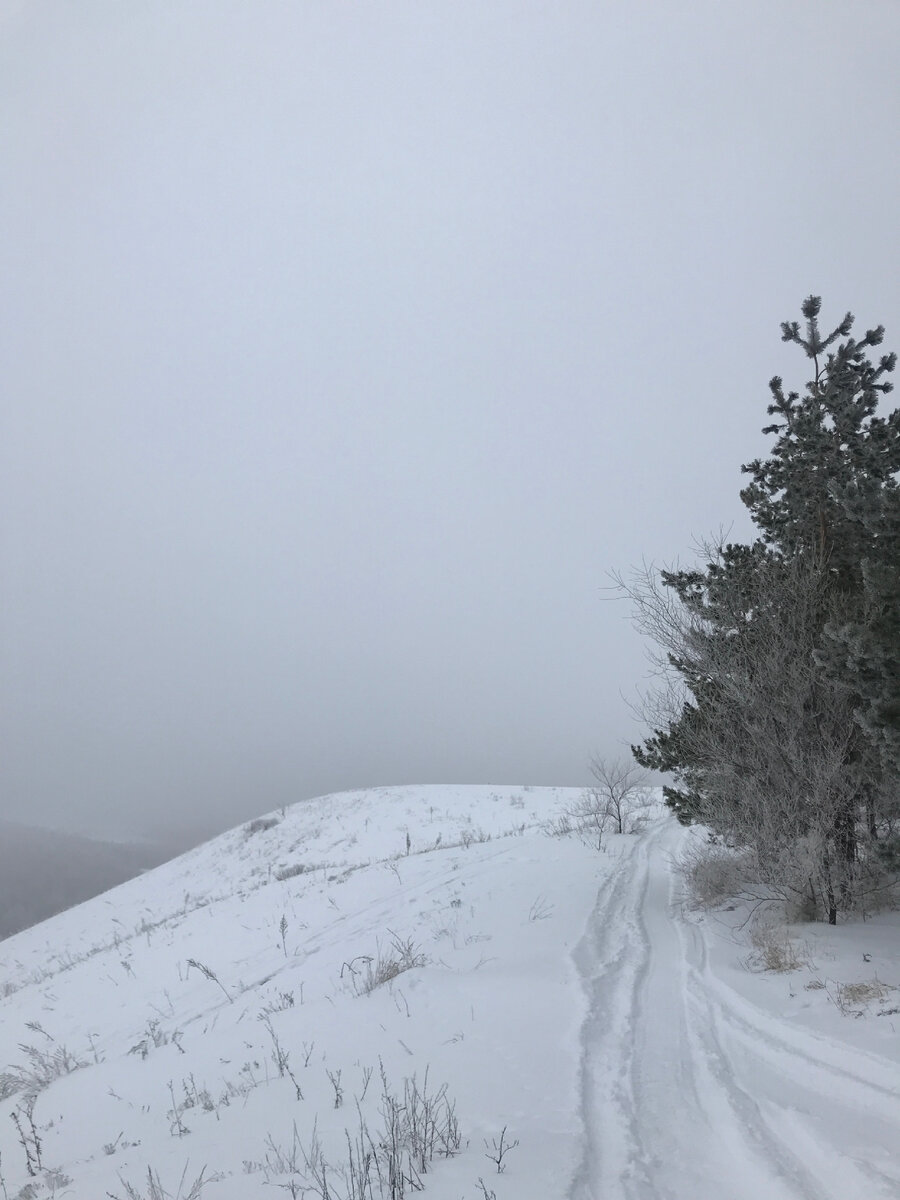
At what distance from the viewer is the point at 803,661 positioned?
29.5 ft

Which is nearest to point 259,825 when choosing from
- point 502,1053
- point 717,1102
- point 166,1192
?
point 502,1053

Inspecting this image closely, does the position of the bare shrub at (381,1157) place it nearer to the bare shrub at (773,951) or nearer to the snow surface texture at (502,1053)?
the snow surface texture at (502,1053)

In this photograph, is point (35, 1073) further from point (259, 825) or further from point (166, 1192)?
point (259, 825)


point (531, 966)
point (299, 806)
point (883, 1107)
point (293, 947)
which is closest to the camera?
point (883, 1107)

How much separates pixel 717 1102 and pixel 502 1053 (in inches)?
66.8

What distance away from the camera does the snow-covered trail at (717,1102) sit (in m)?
3.68

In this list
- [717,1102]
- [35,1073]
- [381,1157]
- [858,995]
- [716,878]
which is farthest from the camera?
[716,878]

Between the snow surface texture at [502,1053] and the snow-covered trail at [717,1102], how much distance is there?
0.06ft

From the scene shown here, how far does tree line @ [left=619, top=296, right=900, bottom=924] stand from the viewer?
820 centimetres

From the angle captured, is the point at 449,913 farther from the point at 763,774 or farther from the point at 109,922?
the point at 109,922

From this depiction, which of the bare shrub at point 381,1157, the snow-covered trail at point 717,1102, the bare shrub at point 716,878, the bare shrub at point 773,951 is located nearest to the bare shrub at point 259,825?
the bare shrub at point 716,878

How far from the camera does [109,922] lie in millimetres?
27578

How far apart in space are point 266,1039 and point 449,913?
13.1ft

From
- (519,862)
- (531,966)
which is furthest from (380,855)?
(531,966)
